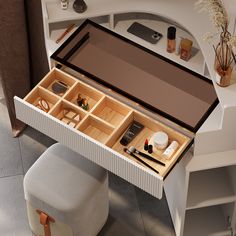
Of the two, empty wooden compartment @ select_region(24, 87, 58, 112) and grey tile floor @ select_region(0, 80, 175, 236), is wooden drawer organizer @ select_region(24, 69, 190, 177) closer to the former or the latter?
empty wooden compartment @ select_region(24, 87, 58, 112)

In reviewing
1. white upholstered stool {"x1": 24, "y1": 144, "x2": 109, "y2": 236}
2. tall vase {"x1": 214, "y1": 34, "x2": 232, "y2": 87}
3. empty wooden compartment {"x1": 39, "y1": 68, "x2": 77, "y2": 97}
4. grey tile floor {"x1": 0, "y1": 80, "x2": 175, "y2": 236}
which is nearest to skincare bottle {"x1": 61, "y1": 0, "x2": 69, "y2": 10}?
empty wooden compartment {"x1": 39, "y1": 68, "x2": 77, "y2": 97}

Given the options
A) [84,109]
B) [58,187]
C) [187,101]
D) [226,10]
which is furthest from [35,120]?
[226,10]

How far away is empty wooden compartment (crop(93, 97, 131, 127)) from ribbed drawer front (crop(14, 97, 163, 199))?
18 centimetres

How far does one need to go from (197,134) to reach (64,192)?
2.31 feet

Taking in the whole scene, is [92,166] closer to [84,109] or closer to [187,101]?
[84,109]

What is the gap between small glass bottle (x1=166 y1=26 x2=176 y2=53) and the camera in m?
2.95

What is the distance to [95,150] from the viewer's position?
267 cm

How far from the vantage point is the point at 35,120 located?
277 centimetres

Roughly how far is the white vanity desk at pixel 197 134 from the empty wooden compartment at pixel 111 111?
318mm

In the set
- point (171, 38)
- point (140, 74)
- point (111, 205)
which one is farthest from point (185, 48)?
point (111, 205)

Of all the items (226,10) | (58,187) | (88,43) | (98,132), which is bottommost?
(58,187)

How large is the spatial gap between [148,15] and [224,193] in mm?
895

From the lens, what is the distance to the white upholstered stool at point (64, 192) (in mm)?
3018

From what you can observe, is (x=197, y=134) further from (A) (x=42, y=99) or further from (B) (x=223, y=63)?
(A) (x=42, y=99)
